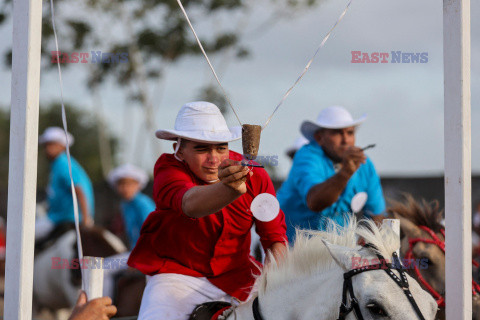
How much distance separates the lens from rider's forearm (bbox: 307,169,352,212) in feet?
15.6

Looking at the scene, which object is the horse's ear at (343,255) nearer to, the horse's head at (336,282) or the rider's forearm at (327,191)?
the horse's head at (336,282)

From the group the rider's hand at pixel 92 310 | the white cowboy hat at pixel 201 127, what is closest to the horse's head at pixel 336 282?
the white cowboy hat at pixel 201 127

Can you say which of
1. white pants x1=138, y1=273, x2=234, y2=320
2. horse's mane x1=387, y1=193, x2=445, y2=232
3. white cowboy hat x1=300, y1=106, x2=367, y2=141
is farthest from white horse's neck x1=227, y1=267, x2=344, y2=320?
white cowboy hat x1=300, y1=106, x2=367, y2=141

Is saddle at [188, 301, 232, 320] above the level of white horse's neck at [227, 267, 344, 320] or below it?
below

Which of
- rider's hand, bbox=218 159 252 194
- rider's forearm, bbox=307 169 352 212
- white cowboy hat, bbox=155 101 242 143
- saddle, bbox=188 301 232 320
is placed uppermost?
white cowboy hat, bbox=155 101 242 143

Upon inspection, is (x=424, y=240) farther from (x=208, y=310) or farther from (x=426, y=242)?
(x=208, y=310)

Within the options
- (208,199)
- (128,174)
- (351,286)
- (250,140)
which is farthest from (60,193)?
(351,286)

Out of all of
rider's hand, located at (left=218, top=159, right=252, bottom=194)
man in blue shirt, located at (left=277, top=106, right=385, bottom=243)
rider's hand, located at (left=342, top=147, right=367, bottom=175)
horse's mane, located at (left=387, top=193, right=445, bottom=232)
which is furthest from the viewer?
horse's mane, located at (left=387, top=193, right=445, bottom=232)

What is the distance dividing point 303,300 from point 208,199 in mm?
604

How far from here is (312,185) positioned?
206 inches

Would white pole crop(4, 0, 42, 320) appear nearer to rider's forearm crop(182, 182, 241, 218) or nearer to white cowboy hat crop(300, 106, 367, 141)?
rider's forearm crop(182, 182, 241, 218)

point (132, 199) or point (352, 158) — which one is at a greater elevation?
→ point (352, 158)

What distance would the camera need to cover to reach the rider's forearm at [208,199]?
2.72 m

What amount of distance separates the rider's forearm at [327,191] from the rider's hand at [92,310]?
2126mm
